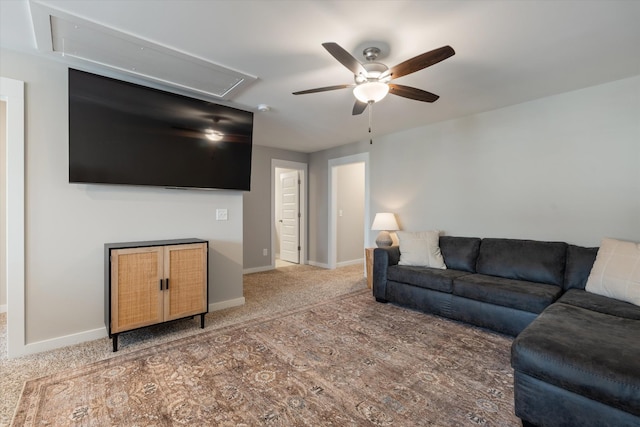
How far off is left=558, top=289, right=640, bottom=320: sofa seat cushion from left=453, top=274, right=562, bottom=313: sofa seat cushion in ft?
0.53

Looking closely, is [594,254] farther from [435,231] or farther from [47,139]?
[47,139]

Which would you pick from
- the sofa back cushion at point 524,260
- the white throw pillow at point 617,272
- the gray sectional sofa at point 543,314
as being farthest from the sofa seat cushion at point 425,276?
the white throw pillow at point 617,272

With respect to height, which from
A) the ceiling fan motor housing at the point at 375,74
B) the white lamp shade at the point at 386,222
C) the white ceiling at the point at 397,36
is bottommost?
the white lamp shade at the point at 386,222

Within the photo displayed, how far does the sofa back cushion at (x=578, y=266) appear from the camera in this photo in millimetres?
2658

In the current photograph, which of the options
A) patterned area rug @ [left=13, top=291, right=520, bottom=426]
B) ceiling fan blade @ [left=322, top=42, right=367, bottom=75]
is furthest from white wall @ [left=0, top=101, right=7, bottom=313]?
ceiling fan blade @ [left=322, top=42, right=367, bottom=75]

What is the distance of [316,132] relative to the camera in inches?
176

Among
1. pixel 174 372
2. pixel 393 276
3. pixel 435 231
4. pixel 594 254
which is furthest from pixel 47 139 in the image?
pixel 594 254

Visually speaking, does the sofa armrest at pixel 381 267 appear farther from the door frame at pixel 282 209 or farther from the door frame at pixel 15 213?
the door frame at pixel 15 213

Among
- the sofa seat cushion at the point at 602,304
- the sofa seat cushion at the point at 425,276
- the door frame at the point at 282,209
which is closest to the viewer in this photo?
the sofa seat cushion at the point at 602,304

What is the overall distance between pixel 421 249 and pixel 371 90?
2.18 metres

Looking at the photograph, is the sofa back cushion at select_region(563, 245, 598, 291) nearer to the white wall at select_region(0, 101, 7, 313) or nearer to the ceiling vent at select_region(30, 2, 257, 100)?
the ceiling vent at select_region(30, 2, 257, 100)

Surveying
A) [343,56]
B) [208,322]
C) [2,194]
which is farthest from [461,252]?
[2,194]

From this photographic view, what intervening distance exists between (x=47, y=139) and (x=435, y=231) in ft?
13.4

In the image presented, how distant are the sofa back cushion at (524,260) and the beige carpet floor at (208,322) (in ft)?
5.85
